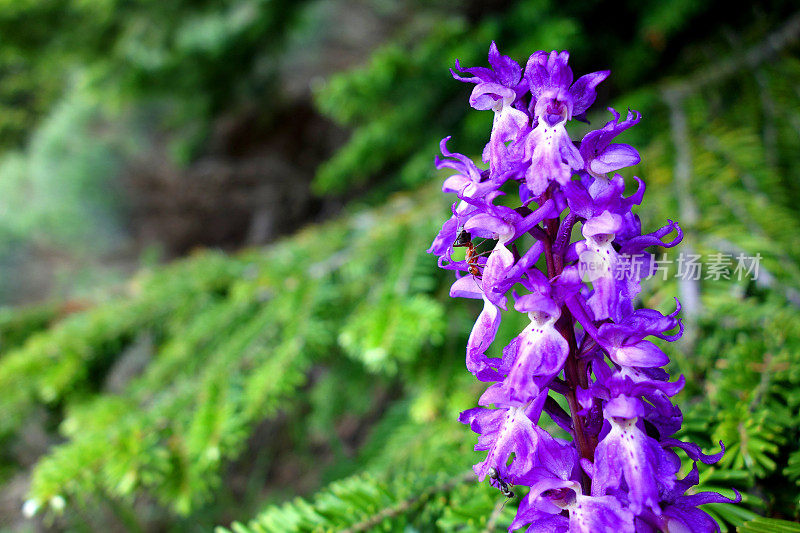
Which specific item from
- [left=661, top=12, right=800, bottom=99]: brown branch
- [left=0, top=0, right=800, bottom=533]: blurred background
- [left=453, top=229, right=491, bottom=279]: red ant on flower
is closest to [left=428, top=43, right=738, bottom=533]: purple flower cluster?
[left=453, top=229, right=491, bottom=279]: red ant on flower

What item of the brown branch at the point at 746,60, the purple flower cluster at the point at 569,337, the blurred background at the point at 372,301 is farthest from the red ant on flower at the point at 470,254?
the brown branch at the point at 746,60

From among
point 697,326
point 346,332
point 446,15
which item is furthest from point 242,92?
point 697,326

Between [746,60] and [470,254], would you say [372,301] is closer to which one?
[470,254]

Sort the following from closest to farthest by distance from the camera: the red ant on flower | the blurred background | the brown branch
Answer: the red ant on flower, the blurred background, the brown branch

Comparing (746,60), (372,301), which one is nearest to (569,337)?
(372,301)

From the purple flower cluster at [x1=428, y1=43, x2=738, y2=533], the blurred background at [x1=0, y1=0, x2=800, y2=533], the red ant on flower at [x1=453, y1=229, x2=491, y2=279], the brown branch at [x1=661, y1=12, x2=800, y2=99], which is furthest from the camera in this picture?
the brown branch at [x1=661, y1=12, x2=800, y2=99]

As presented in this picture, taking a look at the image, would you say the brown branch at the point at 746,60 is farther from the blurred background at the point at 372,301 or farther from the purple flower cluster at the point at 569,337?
the purple flower cluster at the point at 569,337

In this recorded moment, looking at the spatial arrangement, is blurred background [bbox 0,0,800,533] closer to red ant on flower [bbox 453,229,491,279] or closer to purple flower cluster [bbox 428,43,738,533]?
purple flower cluster [bbox 428,43,738,533]
